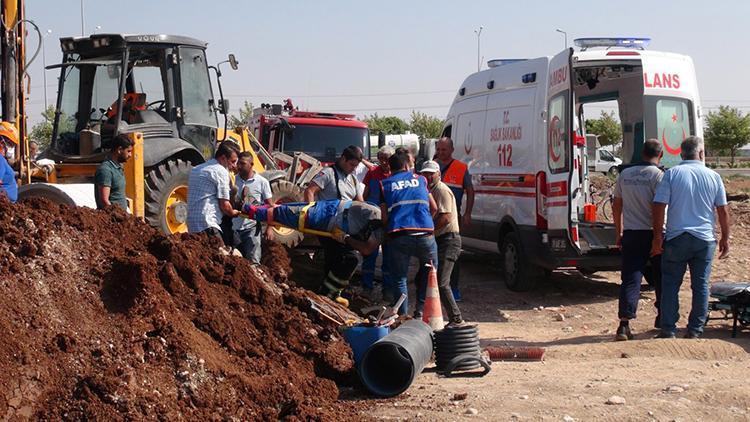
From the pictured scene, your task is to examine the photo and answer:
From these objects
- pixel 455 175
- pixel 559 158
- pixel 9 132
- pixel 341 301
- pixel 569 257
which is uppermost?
pixel 9 132

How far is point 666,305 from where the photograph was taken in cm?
924

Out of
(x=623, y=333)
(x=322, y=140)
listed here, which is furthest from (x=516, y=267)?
(x=322, y=140)

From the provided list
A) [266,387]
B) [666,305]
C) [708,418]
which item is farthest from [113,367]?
[666,305]

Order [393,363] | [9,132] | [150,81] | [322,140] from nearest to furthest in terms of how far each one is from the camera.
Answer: [393,363]
[9,132]
[150,81]
[322,140]

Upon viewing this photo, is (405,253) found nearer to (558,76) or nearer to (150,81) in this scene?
(558,76)

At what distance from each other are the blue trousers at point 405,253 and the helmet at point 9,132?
449 centimetres

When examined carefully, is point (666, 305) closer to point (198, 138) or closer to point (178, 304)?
point (178, 304)

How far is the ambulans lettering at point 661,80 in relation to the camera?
11859 millimetres

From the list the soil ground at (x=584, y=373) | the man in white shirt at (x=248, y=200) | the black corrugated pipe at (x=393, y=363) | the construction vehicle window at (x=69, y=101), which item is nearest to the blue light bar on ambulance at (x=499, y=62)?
the soil ground at (x=584, y=373)

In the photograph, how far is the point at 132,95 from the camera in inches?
503

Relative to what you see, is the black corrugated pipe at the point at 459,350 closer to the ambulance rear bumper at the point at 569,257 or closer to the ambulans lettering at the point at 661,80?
the ambulance rear bumper at the point at 569,257

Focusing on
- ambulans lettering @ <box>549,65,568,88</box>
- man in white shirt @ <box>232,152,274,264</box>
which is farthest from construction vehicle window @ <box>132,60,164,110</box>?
ambulans lettering @ <box>549,65,568,88</box>

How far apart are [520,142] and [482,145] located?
48.3 inches

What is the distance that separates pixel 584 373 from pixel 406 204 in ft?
7.36
